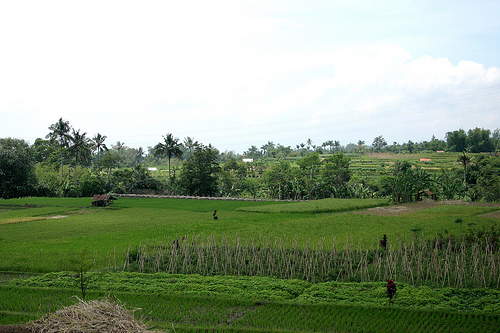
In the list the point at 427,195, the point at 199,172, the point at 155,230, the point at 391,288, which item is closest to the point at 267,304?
the point at 391,288

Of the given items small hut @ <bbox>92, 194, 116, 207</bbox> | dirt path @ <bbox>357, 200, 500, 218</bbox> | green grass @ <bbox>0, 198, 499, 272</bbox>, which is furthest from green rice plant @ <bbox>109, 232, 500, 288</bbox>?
small hut @ <bbox>92, 194, 116, 207</bbox>

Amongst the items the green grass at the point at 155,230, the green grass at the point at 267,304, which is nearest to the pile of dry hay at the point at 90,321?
the green grass at the point at 267,304

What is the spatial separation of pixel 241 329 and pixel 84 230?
56.8ft

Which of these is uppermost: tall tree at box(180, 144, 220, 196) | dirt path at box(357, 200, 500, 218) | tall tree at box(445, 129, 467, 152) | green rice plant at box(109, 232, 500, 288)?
tall tree at box(445, 129, 467, 152)

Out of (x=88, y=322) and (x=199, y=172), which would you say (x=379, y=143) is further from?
(x=88, y=322)

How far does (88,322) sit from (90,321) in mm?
49

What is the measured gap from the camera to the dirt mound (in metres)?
6.40

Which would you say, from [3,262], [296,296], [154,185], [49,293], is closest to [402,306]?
[296,296]

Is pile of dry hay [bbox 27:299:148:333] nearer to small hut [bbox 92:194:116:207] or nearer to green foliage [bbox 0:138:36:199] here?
small hut [bbox 92:194:116:207]

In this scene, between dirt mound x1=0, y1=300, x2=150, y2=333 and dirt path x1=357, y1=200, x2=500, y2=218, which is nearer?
dirt mound x1=0, y1=300, x2=150, y2=333

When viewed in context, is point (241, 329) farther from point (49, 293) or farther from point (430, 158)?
point (430, 158)

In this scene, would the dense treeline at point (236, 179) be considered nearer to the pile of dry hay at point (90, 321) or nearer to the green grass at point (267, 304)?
the green grass at point (267, 304)

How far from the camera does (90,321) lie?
6418mm

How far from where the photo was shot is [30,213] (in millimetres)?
32594
